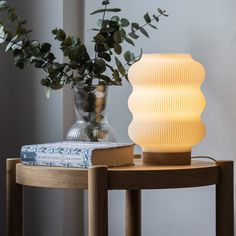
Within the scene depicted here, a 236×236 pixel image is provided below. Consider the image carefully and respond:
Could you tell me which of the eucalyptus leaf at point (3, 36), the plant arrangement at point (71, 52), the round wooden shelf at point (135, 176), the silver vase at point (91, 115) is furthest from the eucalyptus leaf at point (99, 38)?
the round wooden shelf at point (135, 176)

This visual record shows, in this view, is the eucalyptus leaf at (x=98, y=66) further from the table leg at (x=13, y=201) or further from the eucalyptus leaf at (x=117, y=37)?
the table leg at (x=13, y=201)

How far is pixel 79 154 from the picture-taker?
1.33 m

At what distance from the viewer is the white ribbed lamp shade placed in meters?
1.41

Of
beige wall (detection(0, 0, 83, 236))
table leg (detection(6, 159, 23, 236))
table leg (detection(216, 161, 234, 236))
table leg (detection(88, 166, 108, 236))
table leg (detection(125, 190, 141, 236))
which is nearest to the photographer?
table leg (detection(88, 166, 108, 236))

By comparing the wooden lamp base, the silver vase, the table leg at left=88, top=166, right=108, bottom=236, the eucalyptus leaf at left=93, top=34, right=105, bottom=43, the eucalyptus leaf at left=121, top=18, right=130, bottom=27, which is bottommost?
the table leg at left=88, top=166, right=108, bottom=236

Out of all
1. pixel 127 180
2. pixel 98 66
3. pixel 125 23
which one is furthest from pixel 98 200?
pixel 125 23

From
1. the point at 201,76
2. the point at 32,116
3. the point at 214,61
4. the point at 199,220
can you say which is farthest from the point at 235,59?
the point at 32,116

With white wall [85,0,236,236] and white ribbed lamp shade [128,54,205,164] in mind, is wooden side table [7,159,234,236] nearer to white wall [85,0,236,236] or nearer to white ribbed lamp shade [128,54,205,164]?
white ribbed lamp shade [128,54,205,164]

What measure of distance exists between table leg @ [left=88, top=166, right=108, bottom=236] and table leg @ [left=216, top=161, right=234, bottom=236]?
0.28m

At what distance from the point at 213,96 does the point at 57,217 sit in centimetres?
55

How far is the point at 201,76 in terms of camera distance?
4.75 feet

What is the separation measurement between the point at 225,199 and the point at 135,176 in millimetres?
225

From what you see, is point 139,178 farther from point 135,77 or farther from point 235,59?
point 235,59

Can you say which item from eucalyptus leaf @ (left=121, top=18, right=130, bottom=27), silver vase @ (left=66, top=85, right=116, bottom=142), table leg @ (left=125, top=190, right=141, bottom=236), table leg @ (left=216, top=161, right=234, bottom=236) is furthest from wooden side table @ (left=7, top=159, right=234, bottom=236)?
eucalyptus leaf @ (left=121, top=18, right=130, bottom=27)
